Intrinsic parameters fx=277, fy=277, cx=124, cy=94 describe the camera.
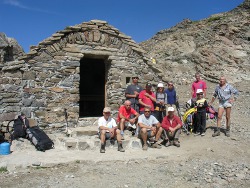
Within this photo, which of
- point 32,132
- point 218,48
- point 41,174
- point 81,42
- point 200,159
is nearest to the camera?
point 41,174

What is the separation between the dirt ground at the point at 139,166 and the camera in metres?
5.56

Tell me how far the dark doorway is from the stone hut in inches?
156

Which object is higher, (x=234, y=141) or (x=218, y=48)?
(x=218, y=48)

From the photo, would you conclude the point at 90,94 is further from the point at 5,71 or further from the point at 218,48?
the point at 218,48

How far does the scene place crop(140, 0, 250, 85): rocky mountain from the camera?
18922mm

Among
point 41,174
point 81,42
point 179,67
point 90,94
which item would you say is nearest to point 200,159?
point 41,174

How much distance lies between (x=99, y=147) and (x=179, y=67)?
43.8ft

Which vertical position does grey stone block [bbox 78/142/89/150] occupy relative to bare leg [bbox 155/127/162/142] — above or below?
below

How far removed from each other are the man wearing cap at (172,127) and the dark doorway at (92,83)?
5756 millimetres

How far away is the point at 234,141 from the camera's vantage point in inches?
323

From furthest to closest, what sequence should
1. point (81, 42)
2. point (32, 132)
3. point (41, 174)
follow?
1. point (81, 42)
2. point (32, 132)
3. point (41, 174)

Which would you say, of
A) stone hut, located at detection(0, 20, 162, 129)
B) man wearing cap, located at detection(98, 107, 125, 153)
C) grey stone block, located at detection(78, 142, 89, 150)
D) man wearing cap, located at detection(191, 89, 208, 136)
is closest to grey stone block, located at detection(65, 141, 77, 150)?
grey stone block, located at detection(78, 142, 89, 150)

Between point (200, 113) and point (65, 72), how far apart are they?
4.54 m

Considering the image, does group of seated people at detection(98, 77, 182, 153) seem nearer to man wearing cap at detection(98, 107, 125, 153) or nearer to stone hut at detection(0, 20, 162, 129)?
man wearing cap at detection(98, 107, 125, 153)
